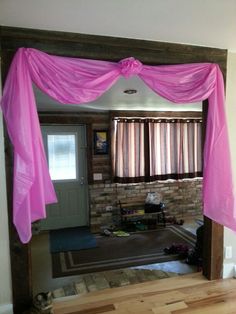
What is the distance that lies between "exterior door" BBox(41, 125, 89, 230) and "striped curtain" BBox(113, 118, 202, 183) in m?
0.70

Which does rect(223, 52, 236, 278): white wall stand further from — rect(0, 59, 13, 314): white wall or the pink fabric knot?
rect(0, 59, 13, 314): white wall

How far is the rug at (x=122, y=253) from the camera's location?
11.3 ft

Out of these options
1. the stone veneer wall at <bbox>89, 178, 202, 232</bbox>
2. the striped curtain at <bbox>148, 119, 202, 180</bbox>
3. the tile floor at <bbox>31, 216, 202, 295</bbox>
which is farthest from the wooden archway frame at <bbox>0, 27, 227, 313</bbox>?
the stone veneer wall at <bbox>89, 178, 202, 232</bbox>

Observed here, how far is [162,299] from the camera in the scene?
231 centimetres

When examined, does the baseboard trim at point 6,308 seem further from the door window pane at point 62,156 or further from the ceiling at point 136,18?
the door window pane at point 62,156

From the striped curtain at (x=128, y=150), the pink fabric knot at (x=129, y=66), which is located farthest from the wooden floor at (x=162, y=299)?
the striped curtain at (x=128, y=150)

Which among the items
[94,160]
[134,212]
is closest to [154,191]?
[134,212]

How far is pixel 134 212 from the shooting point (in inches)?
201

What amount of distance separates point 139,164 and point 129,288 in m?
2.95

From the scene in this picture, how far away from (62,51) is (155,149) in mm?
3573

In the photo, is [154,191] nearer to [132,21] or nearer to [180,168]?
[180,168]

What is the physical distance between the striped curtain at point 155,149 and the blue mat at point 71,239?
4.02 feet

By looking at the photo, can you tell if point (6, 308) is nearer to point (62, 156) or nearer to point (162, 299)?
point (162, 299)

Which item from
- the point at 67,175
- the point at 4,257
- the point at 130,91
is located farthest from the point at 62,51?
the point at 67,175
